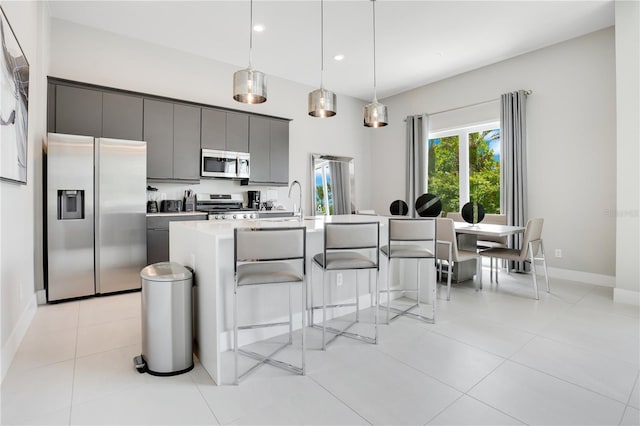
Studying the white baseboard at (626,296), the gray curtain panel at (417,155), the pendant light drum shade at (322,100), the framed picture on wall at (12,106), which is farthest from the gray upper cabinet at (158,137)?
the white baseboard at (626,296)

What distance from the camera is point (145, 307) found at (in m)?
2.07

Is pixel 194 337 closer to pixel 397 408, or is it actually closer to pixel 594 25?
pixel 397 408

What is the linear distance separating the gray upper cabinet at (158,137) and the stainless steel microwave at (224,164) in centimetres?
45

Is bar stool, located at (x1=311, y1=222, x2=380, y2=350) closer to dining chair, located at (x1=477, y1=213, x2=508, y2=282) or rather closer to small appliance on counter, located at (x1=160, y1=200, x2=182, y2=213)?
→ small appliance on counter, located at (x1=160, y1=200, x2=182, y2=213)

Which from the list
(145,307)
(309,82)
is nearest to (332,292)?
(145,307)

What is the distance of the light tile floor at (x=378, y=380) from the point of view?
5.50ft

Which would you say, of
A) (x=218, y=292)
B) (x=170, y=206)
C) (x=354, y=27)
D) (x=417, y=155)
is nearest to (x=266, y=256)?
(x=218, y=292)

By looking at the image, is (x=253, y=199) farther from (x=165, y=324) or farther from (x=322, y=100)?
(x=165, y=324)

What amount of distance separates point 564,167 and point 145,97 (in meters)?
5.50

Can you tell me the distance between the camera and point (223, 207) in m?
4.89

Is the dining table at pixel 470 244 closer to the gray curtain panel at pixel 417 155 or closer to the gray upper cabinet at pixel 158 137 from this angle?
the gray curtain panel at pixel 417 155

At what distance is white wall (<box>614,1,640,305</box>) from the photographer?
342 cm

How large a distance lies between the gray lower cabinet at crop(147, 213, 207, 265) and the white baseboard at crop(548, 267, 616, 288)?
512cm

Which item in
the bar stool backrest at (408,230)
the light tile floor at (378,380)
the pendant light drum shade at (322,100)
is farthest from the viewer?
the pendant light drum shade at (322,100)
